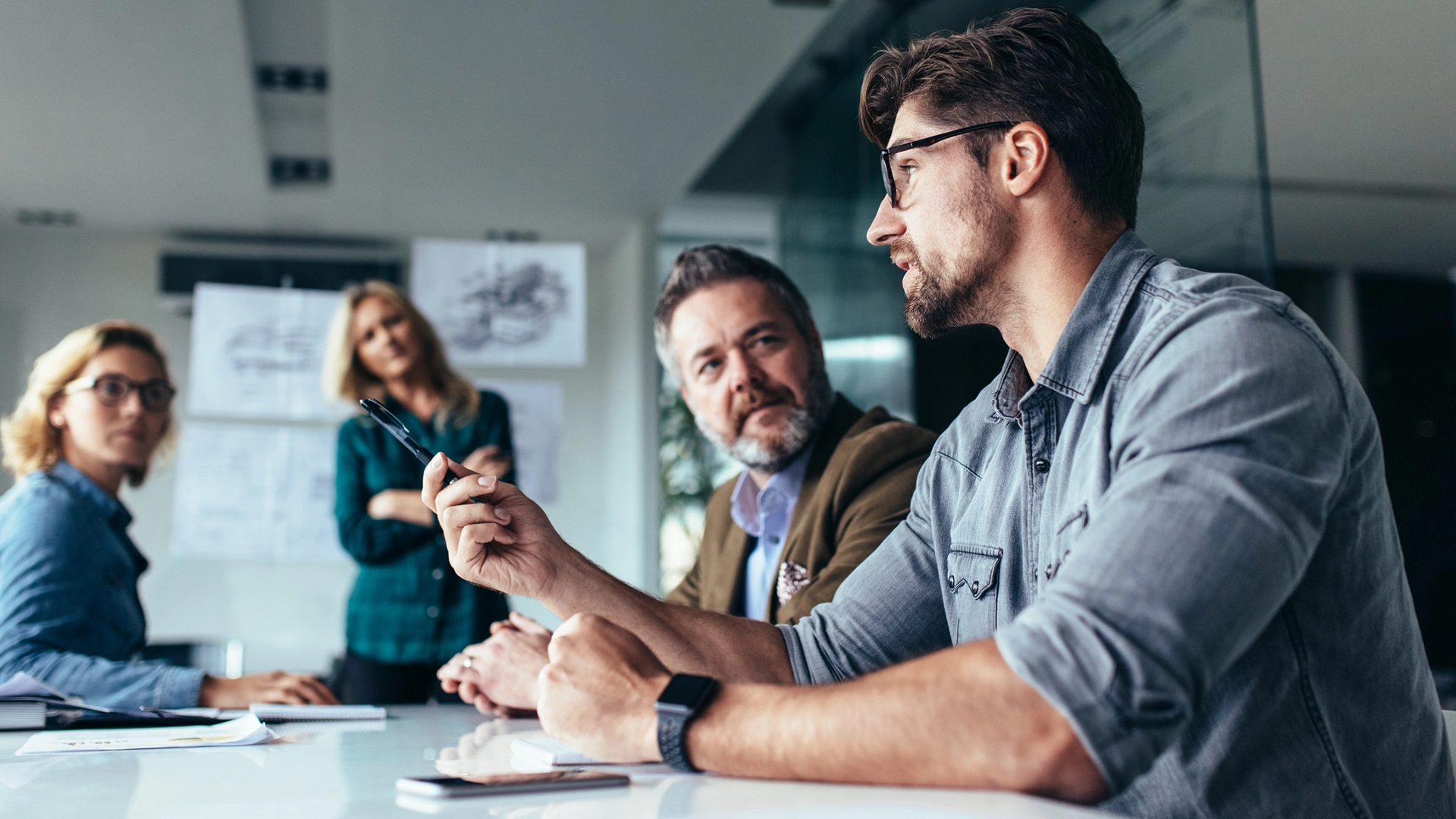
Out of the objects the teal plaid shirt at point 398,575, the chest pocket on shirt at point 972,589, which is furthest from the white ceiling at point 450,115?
the chest pocket on shirt at point 972,589

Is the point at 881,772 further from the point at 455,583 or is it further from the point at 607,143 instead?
the point at 607,143

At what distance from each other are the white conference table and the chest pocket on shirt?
439 millimetres

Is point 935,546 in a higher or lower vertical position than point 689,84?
lower

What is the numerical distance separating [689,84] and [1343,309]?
203 cm

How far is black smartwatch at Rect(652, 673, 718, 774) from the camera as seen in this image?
84 centimetres

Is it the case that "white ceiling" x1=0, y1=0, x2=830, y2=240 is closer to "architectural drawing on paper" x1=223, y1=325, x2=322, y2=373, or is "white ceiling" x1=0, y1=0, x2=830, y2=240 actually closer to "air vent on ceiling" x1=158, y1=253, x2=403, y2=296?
"air vent on ceiling" x1=158, y1=253, x2=403, y2=296

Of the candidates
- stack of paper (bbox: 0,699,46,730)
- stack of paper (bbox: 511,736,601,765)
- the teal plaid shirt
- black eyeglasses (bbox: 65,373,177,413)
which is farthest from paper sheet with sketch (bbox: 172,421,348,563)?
stack of paper (bbox: 511,736,601,765)

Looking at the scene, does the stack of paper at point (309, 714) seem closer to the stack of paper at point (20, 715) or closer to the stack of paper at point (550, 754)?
the stack of paper at point (20, 715)

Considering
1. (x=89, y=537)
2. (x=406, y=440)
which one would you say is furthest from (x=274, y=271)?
(x=406, y=440)

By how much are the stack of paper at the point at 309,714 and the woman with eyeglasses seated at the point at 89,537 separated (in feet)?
0.79

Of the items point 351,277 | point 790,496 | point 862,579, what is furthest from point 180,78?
point 862,579

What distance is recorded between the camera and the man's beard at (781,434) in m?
1.91

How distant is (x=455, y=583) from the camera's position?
284 cm

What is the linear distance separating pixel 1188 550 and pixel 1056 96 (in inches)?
25.8
